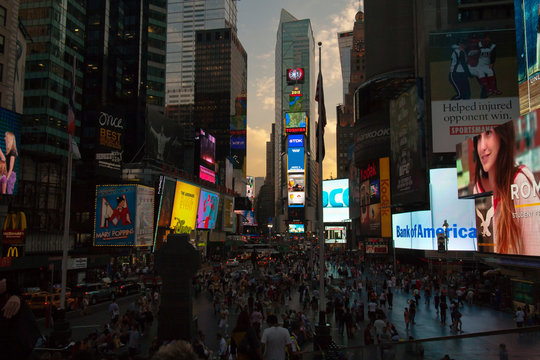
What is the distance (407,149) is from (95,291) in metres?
43.1

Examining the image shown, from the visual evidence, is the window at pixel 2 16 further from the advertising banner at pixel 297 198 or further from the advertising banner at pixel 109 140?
the advertising banner at pixel 297 198

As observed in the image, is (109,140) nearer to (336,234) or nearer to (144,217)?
(144,217)

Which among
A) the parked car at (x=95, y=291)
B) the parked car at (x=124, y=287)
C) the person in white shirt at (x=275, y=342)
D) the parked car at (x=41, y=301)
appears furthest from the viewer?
the parked car at (x=124, y=287)

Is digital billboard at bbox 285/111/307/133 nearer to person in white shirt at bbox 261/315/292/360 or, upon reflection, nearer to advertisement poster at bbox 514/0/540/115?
advertisement poster at bbox 514/0/540/115

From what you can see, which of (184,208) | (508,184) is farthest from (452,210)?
(184,208)

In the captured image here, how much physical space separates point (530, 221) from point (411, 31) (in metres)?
56.0

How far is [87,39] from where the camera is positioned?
87.7 m

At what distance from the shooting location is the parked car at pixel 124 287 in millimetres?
33281

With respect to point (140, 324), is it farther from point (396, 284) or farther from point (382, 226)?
point (382, 226)

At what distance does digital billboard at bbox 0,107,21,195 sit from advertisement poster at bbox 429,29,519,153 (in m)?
42.4

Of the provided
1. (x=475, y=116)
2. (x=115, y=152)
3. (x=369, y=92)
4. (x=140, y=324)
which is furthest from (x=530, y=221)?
(x=369, y=92)

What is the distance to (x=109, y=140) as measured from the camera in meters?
50.2

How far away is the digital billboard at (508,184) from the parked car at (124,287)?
88.8 ft

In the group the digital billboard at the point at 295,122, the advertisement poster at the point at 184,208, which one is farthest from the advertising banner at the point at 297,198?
the advertisement poster at the point at 184,208
